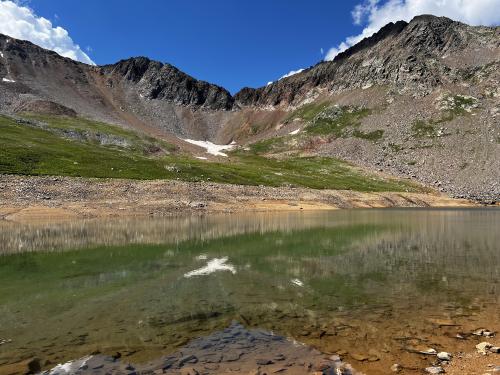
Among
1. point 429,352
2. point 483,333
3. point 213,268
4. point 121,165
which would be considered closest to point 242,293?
point 213,268

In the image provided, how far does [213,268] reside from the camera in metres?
30.6

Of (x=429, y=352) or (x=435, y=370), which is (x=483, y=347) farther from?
(x=435, y=370)

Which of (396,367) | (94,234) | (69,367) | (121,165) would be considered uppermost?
(121,165)

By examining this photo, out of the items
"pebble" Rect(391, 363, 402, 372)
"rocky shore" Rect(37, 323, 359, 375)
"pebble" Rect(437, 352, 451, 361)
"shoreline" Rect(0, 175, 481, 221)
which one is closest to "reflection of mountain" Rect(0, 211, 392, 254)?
"shoreline" Rect(0, 175, 481, 221)

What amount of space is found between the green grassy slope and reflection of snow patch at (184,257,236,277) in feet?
255

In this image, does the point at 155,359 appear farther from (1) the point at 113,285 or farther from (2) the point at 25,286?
(2) the point at 25,286

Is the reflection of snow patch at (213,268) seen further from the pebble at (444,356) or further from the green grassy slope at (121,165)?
the green grassy slope at (121,165)

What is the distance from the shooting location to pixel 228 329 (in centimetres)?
1703

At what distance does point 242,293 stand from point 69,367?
37.3 ft

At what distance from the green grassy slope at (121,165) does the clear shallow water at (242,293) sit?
67.1 m

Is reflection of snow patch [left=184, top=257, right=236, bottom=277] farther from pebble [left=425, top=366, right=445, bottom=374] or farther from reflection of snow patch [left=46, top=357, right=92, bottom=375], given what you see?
pebble [left=425, top=366, right=445, bottom=374]

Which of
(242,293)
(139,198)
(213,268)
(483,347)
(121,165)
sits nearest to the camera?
(483,347)

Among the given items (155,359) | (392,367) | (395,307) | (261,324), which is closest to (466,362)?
(392,367)

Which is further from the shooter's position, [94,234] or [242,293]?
→ [94,234]
